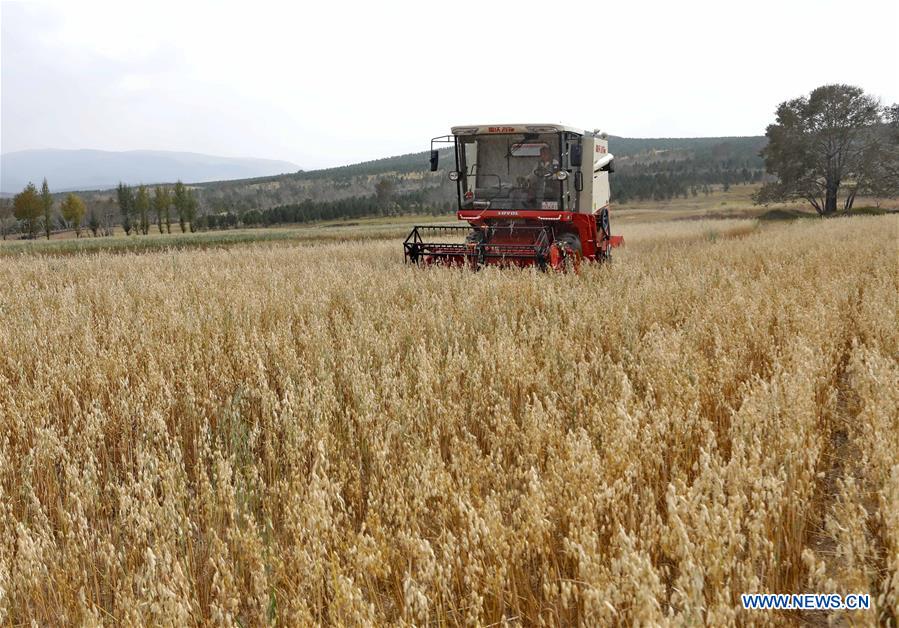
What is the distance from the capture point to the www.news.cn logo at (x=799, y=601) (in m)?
1.91

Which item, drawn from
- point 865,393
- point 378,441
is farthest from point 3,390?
point 865,393

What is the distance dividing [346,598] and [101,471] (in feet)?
7.23

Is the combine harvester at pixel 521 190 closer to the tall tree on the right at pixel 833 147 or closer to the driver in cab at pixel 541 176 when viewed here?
the driver in cab at pixel 541 176

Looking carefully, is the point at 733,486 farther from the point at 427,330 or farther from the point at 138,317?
the point at 138,317

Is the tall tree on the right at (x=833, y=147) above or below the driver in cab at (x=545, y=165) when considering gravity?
above

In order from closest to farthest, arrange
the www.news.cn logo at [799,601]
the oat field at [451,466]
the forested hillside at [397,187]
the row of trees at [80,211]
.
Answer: the www.news.cn logo at [799,601] < the oat field at [451,466] < the row of trees at [80,211] < the forested hillside at [397,187]

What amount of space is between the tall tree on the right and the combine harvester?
35.2 meters

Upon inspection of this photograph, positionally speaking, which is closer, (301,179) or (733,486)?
(733,486)

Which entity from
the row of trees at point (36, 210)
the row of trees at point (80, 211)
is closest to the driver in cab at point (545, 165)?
the row of trees at point (80, 211)

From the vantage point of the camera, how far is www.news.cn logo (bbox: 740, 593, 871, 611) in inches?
75.1

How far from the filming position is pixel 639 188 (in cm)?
9569

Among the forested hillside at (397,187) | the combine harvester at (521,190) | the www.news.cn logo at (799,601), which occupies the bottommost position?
the www.news.cn logo at (799,601)

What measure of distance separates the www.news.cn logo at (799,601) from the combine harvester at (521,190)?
9126 mm

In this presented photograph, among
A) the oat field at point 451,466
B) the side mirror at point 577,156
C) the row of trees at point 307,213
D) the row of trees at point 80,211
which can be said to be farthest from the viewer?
the row of trees at point 307,213
